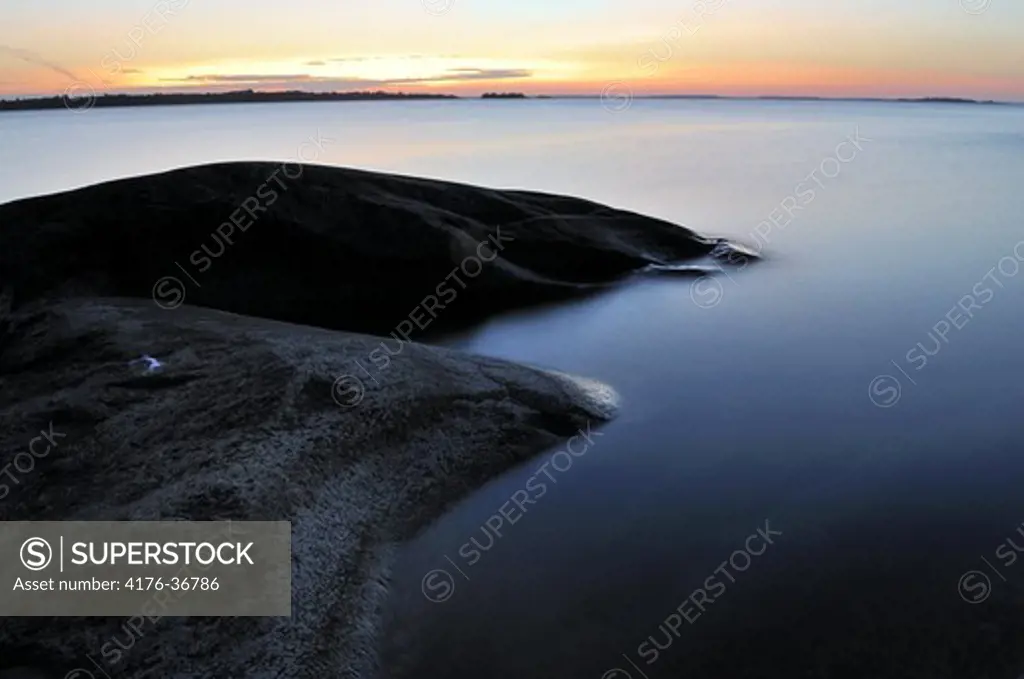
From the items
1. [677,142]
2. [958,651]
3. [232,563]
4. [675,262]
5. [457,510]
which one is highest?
[677,142]

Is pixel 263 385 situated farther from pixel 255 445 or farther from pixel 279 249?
pixel 279 249

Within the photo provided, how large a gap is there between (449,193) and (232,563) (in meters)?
13.9

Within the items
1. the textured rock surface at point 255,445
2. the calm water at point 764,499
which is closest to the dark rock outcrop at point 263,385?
the textured rock surface at point 255,445

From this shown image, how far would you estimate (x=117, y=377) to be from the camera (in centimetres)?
935

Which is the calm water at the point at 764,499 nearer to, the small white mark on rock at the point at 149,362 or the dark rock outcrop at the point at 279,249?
the dark rock outcrop at the point at 279,249

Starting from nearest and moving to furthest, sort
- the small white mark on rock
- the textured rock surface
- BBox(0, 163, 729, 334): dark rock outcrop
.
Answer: the textured rock surface < the small white mark on rock < BBox(0, 163, 729, 334): dark rock outcrop

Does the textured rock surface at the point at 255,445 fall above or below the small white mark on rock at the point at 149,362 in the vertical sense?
below

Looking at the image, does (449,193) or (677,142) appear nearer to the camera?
(449,193)

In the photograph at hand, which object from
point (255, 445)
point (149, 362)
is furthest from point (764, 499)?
point (149, 362)

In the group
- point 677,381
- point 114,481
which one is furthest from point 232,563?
point 677,381

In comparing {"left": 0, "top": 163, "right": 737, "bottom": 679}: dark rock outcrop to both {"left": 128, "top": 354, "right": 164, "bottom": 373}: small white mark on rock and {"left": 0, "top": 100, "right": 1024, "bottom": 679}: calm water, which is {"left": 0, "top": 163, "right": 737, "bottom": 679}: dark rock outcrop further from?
{"left": 0, "top": 100, "right": 1024, "bottom": 679}: calm water

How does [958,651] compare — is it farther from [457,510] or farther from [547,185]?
[547,185]

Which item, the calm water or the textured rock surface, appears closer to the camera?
the textured rock surface

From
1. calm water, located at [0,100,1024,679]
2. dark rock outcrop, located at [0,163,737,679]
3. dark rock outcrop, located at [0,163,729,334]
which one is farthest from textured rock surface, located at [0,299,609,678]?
dark rock outcrop, located at [0,163,729,334]
